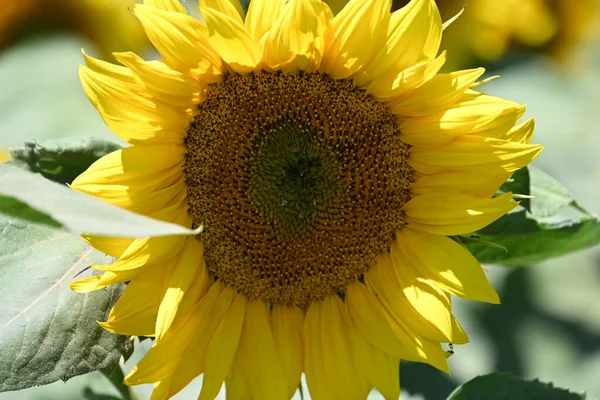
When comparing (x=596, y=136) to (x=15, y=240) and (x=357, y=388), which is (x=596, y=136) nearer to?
(x=357, y=388)

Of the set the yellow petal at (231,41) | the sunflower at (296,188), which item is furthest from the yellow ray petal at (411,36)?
the yellow petal at (231,41)

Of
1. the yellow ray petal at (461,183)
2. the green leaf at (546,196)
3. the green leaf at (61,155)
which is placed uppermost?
the yellow ray petal at (461,183)

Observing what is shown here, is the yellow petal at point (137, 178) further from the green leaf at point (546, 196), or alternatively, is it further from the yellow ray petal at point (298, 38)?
the green leaf at point (546, 196)

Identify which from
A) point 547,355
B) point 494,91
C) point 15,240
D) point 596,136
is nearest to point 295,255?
point 15,240

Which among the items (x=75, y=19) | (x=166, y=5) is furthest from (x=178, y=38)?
(x=75, y=19)

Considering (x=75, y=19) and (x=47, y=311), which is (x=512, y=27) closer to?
(x=75, y=19)

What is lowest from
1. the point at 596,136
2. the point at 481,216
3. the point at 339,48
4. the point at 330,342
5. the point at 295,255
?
the point at 596,136
